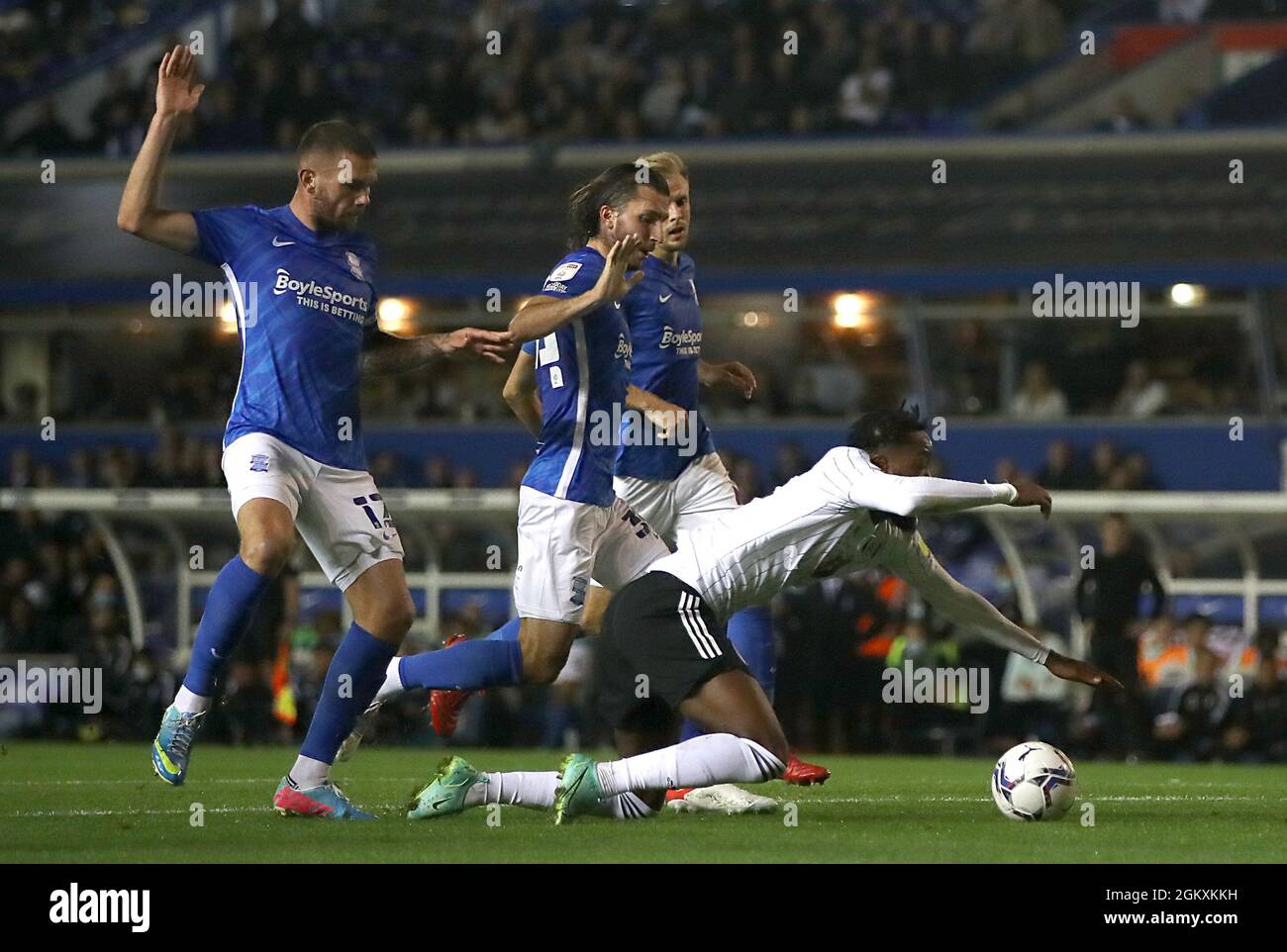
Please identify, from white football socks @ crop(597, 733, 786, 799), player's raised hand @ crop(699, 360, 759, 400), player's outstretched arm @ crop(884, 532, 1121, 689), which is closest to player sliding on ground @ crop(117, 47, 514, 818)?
white football socks @ crop(597, 733, 786, 799)

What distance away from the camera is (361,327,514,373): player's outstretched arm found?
7355 millimetres

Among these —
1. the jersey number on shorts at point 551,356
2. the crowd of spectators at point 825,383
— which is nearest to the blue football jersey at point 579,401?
the jersey number on shorts at point 551,356

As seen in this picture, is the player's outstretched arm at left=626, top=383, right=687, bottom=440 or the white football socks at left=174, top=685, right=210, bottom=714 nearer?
the white football socks at left=174, top=685, right=210, bottom=714

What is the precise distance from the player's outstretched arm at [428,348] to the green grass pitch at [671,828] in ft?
5.37

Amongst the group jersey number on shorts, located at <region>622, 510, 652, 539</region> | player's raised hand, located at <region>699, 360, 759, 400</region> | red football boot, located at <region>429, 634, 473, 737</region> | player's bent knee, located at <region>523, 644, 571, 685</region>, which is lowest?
red football boot, located at <region>429, 634, 473, 737</region>

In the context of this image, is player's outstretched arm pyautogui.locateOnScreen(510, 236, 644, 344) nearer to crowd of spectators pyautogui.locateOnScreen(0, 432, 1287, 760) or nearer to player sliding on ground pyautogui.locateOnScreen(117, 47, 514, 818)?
player sliding on ground pyautogui.locateOnScreen(117, 47, 514, 818)

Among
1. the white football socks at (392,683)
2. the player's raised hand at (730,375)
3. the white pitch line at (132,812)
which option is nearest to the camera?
the white pitch line at (132,812)

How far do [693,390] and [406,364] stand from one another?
176cm

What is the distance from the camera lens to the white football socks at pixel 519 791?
7.15m

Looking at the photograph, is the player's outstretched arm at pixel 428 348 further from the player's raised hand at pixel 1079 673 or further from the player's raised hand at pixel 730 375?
the player's raised hand at pixel 1079 673

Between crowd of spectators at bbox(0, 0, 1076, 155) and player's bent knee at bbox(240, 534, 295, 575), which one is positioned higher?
crowd of spectators at bbox(0, 0, 1076, 155)

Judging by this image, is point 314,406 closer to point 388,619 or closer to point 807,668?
point 388,619
